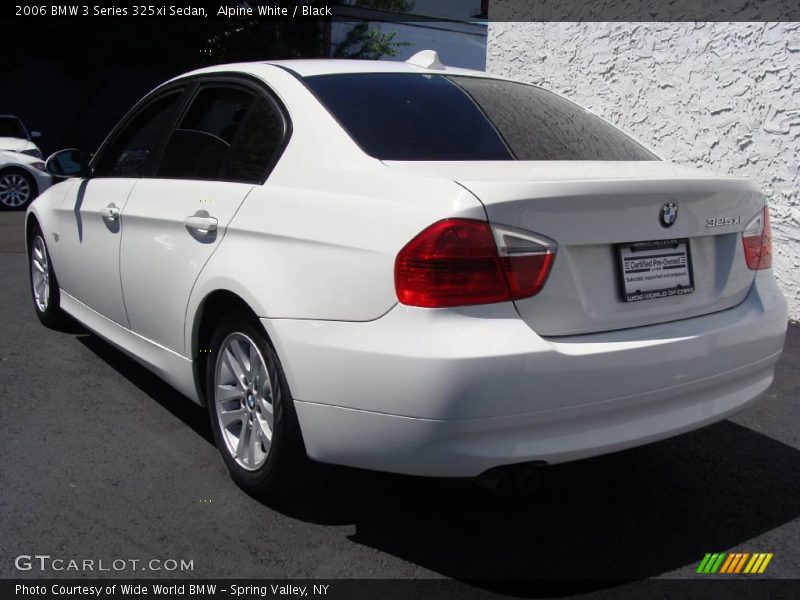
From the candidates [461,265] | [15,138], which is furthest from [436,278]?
[15,138]

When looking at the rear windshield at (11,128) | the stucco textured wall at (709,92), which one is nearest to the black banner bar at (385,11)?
the stucco textured wall at (709,92)

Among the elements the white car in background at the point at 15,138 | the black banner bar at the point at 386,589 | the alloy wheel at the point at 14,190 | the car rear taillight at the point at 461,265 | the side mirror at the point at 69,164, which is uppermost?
the car rear taillight at the point at 461,265

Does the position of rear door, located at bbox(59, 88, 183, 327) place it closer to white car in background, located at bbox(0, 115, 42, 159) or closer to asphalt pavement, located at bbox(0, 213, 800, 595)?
asphalt pavement, located at bbox(0, 213, 800, 595)

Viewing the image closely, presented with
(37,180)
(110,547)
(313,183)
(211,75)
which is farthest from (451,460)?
(37,180)

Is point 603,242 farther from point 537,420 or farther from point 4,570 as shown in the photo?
point 4,570

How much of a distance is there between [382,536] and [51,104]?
22556 mm

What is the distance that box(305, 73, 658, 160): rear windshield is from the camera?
2879 millimetres

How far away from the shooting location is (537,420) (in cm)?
240

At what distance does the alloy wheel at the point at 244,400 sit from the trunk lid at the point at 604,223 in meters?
0.91

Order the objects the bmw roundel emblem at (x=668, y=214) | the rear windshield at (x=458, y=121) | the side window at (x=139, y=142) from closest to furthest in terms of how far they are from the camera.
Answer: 1. the bmw roundel emblem at (x=668, y=214)
2. the rear windshield at (x=458, y=121)
3. the side window at (x=139, y=142)

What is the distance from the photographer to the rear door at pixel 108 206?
3.96m

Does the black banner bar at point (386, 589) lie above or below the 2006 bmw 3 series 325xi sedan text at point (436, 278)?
below

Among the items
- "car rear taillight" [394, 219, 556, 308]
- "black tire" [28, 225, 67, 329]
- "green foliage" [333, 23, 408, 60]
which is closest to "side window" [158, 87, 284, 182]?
"car rear taillight" [394, 219, 556, 308]

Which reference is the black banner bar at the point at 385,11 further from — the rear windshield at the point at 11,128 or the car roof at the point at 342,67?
the rear windshield at the point at 11,128
